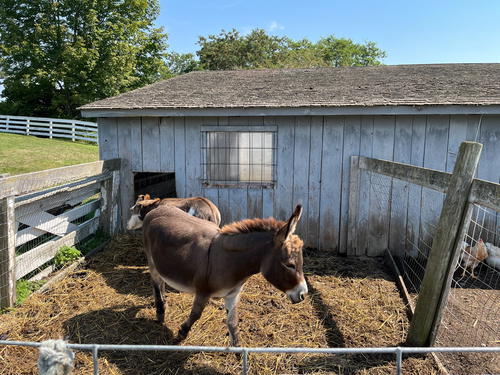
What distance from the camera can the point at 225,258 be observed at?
144 inches

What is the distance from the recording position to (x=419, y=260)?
697cm

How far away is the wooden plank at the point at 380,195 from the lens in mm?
7008

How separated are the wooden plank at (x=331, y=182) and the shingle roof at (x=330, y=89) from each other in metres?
0.60

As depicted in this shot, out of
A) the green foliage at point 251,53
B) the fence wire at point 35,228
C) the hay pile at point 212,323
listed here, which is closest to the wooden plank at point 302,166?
the hay pile at point 212,323

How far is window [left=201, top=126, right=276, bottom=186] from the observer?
748cm

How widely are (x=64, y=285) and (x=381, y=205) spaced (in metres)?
5.68

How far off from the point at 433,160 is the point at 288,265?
498 centimetres

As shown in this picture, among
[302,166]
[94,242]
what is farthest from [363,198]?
[94,242]

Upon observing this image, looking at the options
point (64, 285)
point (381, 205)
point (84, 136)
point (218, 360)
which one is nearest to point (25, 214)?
point (64, 285)

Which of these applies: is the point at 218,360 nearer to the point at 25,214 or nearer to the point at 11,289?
the point at 11,289

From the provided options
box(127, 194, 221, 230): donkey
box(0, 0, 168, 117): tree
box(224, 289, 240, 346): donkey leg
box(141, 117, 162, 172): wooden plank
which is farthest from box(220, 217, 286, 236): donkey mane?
box(0, 0, 168, 117): tree

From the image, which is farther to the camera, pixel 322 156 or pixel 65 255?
pixel 322 156

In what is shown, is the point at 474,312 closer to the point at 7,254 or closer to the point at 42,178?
the point at 7,254

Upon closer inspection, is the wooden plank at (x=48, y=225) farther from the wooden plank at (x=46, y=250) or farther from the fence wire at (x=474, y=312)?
the fence wire at (x=474, y=312)
